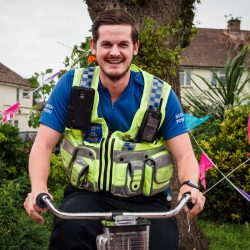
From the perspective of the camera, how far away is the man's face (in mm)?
2959

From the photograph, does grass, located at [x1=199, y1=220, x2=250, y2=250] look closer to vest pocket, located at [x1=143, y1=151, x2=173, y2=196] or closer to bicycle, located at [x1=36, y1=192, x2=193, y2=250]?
vest pocket, located at [x1=143, y1=151, x2=173, y2=196]

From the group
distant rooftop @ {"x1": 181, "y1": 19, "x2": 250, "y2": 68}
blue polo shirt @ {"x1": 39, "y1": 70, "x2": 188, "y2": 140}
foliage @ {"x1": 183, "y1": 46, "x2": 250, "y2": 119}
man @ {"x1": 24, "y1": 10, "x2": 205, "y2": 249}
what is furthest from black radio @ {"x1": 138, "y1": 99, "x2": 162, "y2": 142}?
distant rooftop @ {"x1": 181, "y1": 19, "x2": 250, "y2": 68}

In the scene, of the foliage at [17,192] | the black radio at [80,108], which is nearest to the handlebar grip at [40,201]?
the black radio at [80,108]

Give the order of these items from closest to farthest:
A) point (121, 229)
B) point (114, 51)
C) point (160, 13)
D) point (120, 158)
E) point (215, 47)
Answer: point (121, 229) → point (120, 158) → point (114, 51) → point (160, 13) → point (215, 47)

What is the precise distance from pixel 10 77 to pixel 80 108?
51360 millimetres

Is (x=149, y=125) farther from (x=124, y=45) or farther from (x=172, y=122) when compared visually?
(x=124, y=45)

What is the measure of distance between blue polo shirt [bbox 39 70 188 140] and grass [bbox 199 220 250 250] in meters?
3.95

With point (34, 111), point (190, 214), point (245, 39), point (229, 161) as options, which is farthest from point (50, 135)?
point (245, 39)

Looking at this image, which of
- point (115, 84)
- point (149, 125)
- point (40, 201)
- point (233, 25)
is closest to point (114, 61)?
point (115, 84)

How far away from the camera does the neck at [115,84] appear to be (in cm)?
312

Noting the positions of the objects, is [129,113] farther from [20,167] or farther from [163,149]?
[20,167]

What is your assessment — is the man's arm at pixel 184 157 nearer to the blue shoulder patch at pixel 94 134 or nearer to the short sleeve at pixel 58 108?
the blue shoulder patch at pixel 94 134

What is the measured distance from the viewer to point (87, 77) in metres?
3.16

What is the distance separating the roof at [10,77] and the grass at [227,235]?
44.2m
